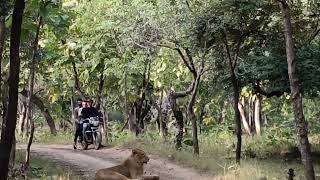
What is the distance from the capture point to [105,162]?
15.2 meters

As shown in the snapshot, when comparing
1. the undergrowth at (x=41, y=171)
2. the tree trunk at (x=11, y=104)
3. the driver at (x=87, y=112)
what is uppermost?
the driver at (x=87, y=112)

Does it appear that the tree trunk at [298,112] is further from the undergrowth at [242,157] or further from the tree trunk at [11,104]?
the tree trunk at [11,104]

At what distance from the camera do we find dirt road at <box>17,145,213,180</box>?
1331cm

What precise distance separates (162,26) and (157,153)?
395 centimetres

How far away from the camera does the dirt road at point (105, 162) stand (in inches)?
524

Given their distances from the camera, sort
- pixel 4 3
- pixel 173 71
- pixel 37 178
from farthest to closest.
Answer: pixel 173 71, pixel 37 178, pixel 4 3

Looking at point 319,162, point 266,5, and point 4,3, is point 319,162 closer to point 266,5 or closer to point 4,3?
point 266,5

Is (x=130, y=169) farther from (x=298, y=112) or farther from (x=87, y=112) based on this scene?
(x=87, y=112)

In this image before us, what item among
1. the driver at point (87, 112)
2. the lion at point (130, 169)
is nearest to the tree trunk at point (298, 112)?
the lion at point (130, 169)

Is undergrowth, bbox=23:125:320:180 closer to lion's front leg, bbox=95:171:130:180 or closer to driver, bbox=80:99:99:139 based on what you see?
driver, bbox=80:99:99:139

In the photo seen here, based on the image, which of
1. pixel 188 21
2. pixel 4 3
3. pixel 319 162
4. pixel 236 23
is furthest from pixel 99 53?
pixel 4 3

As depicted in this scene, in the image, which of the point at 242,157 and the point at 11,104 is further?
the point at 242,157

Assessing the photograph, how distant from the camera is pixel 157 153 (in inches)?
651

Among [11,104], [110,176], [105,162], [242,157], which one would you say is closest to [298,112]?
[110,176]
